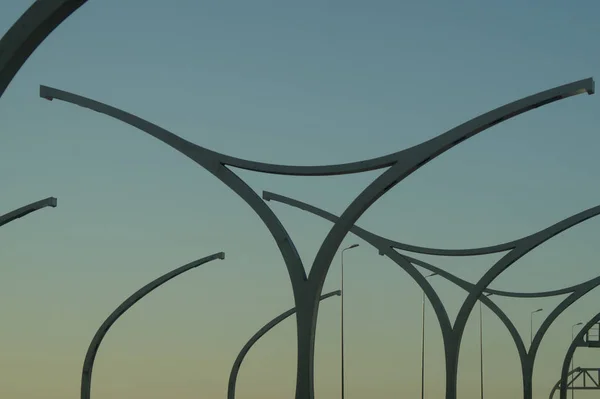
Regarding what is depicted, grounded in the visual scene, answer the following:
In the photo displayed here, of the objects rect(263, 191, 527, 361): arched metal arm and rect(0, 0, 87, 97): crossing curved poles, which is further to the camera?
rect(263, 191, 527, 361): arched metal arm

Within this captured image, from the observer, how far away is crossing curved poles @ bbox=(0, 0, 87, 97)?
1748 centimetres

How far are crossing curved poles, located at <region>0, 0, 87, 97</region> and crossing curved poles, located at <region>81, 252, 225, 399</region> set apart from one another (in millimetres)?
32993

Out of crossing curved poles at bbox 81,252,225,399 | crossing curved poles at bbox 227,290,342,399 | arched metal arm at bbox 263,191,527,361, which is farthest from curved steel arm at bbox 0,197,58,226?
crossing curved poles at bbox 227,290,342,399

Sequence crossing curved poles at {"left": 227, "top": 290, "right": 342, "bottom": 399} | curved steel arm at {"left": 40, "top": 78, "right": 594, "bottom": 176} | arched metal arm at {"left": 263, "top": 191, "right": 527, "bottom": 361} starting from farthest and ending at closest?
crossing curved poles at {"left": 227, "top": 290, "right": 342, "bottom": 399}, arched metal arm at {"left": 263, "top": 191, "right": 527, "bottom": 361}, curved steel arm at {"left": 40, "top": 78, "right": 594, "bottom": 176}

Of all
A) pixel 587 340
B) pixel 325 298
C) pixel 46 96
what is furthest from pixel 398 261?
pixel 587 340

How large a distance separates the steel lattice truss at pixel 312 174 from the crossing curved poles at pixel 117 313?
47mm

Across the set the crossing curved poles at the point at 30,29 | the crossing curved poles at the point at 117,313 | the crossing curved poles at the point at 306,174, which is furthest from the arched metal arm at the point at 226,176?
the crossing curved poles at the point at 30,29

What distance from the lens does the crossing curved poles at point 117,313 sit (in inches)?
1999

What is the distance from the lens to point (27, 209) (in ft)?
126

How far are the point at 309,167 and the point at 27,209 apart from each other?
8.48 metres

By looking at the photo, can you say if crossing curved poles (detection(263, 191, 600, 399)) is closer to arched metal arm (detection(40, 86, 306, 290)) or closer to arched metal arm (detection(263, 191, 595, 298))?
arched metal arm (detection(263, 191, 595, 298))

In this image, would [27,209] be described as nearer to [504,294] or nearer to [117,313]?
[117,313]

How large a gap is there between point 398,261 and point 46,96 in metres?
22.0

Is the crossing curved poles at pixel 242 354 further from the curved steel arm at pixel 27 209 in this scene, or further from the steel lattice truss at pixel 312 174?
the curved steel arm at pixel 27 209
